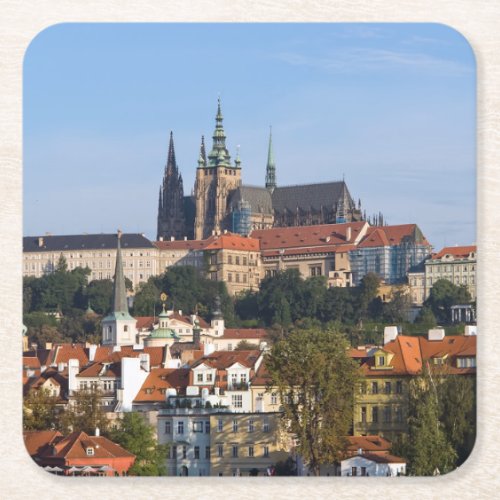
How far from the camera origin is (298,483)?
7539 mm

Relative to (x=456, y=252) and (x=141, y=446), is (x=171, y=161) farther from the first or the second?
(x=141, y=446)

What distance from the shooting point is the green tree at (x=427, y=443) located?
1336cm

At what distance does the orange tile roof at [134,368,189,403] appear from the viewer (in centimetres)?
2939

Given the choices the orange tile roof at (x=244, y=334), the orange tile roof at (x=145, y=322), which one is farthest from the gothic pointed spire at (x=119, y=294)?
the orange tile roof at (x=244, y=334)

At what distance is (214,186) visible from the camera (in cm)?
11081

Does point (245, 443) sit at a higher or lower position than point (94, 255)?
lower

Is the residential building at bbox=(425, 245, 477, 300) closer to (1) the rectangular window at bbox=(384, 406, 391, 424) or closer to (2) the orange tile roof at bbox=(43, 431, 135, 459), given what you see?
(1) the rectangular window at bbox=(384, 406, 391, 424)

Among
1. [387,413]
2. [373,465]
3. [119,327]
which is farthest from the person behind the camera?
[119,327]

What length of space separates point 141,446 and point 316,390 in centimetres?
224

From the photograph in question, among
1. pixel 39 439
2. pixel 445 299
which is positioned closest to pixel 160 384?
pixel 39 439

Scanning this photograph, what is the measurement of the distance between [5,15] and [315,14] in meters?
1.52

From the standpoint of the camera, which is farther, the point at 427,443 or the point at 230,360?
the point at 230,360

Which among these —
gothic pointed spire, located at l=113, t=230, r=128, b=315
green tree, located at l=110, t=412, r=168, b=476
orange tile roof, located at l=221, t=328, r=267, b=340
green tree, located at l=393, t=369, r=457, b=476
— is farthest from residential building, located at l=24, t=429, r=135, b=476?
orange tile roof, located at l=221, t=328, r=267, b=340

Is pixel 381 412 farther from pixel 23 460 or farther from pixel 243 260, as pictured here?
pixel 243 260
